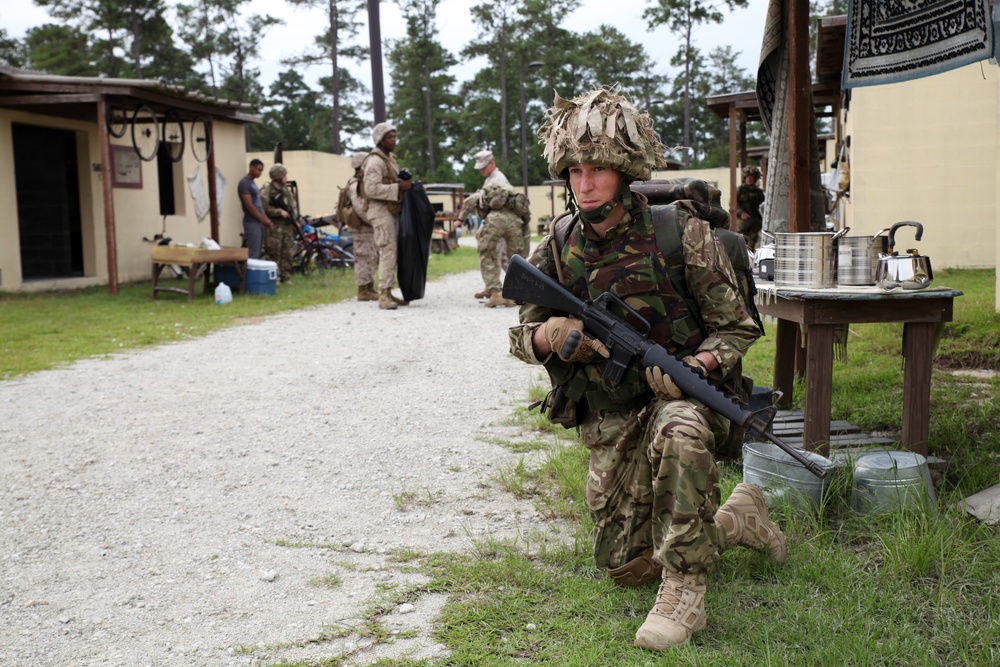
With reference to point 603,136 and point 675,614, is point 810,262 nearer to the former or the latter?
point 603,136

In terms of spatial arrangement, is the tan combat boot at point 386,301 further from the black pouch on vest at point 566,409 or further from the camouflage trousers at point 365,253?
the black pouch on vest at point 566,409

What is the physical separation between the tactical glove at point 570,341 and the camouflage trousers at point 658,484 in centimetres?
24

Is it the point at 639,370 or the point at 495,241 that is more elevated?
the point at 495,241

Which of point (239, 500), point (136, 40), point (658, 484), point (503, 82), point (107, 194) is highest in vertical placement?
point (136, 40)

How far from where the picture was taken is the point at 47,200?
15.9m

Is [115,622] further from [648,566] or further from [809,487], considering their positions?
[809,487]

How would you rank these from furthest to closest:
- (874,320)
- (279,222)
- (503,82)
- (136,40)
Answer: (503,82), (136,40), (279,222), (874,320)

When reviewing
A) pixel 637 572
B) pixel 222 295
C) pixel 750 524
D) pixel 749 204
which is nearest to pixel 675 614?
pixel 637 572

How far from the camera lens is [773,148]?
511cm

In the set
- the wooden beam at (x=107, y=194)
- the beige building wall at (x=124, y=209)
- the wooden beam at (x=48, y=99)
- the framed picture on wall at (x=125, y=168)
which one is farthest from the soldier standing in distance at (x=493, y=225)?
the beige building wall at (x=124, y=209)

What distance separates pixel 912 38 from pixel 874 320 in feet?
6.62

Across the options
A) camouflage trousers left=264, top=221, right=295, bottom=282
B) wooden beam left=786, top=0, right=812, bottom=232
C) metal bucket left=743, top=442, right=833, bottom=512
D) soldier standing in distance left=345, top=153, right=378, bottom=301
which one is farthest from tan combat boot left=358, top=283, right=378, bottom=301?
metal bucket left=743, top=442, right=833, bottom=512

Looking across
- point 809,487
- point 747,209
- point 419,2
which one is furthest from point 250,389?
point 419,2

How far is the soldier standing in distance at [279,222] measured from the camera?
15.4 m
